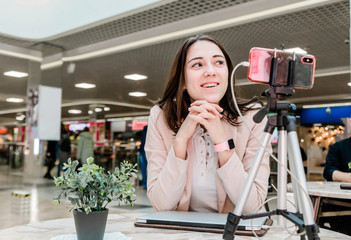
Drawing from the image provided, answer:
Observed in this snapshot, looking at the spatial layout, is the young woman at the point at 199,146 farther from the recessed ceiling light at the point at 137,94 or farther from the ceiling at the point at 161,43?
the recessed ceiling light at the point at 137,94

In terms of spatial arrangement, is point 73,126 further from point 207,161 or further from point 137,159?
point 207,161

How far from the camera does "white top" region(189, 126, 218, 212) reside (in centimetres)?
135

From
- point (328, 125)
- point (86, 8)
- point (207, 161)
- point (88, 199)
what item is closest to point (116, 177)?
point (88, 199)

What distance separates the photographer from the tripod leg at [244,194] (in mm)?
722

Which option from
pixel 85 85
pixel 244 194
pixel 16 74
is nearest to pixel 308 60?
pixel 244 194

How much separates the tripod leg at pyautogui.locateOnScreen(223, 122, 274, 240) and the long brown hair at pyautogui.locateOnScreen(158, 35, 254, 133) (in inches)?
23.9

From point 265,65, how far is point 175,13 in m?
4.16

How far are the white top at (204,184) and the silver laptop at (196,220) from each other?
0.23 meters

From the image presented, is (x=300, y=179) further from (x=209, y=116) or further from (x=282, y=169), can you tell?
(x=209, y=116)

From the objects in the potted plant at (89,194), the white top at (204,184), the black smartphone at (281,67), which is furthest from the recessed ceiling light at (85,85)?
the black smartphone at (281,67)

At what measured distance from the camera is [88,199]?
85 cm

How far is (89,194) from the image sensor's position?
83 cm

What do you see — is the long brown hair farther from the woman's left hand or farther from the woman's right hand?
the woman's left hand

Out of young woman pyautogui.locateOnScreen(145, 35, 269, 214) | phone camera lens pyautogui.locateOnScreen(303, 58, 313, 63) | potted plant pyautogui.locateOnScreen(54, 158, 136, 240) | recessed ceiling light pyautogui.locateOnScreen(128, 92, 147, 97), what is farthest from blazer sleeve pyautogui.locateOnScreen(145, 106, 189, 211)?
recessed ceiling light pyautogui.locateOnScreen(128, 92, 147, 97)
